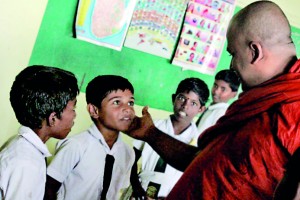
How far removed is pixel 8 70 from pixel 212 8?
168 cm

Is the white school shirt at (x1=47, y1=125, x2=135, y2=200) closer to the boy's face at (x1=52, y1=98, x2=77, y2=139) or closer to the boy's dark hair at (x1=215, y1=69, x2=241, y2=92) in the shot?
the boy's face at (x1=52, y1=98, x2=77, y2=139)

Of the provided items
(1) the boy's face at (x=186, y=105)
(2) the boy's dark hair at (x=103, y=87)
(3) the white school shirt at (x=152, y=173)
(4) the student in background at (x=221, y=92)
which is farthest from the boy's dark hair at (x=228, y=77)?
(2) the boy's dark hair at (x=103, y=87)

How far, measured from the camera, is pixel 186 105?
2.46m

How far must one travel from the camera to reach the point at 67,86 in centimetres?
148

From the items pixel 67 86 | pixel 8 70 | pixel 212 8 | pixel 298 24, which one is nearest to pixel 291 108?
pixel 67 86

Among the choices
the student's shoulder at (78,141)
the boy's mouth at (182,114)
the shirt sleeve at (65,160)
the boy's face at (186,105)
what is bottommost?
the shirt sleeve at (65,160)

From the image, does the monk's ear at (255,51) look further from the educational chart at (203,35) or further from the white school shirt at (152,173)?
the educational chart at (203,35)

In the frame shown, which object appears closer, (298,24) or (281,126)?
(281,126)

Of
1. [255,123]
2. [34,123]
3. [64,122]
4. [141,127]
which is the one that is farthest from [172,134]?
[255,123]

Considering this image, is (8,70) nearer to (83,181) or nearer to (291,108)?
(83,181)

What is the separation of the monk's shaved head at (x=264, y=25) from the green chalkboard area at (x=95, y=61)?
58.8 inches

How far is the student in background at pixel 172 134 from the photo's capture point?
2.23 metres

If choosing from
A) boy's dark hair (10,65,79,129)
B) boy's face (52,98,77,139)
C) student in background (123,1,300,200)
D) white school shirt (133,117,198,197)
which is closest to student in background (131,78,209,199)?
white school shirt (133,117,198,197)

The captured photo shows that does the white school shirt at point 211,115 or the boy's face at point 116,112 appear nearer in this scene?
the boy's face at point 116,112
